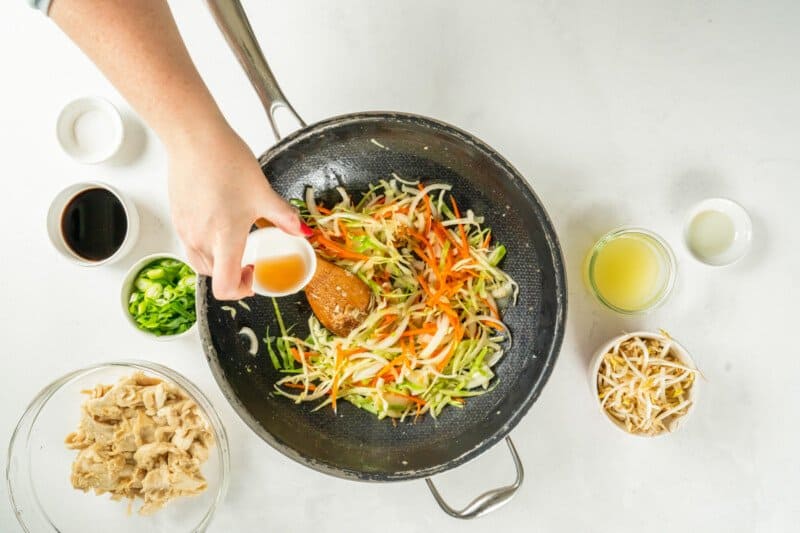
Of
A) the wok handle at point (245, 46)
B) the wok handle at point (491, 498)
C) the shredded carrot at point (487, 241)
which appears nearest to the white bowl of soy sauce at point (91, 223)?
the wok handle at point (245, 46)

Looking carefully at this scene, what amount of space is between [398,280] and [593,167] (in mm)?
630

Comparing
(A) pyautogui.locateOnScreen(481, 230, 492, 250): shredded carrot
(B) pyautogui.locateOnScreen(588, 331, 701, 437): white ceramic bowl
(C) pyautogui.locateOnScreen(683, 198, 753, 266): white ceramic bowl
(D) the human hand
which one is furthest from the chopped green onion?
(C) pyautogui.locateOnScreen(683, 198, 753, 266): white ceramic bowl

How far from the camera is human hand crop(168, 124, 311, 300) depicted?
101 centimetres

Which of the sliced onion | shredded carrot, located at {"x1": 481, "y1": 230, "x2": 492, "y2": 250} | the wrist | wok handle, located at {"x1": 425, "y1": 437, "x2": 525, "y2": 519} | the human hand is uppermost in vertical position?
the wrist

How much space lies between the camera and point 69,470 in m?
1.54

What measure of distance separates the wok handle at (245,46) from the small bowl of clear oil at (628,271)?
856 mm

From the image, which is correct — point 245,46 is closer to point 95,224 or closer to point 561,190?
point 95,224

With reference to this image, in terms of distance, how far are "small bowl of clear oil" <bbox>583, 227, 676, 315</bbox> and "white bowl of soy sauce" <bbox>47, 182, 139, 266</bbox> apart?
48.5 inches

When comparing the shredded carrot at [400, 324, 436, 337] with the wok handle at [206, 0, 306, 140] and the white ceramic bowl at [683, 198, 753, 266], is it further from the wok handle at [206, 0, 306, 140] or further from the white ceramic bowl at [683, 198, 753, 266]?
the white ceramic bowl at [683, 198, 753, 266]

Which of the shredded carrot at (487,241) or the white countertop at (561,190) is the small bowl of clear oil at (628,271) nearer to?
the white countertop at (561,190)

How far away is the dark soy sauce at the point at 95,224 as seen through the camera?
1574 mm

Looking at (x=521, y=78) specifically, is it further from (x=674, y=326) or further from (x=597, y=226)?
(x=674, y=326)

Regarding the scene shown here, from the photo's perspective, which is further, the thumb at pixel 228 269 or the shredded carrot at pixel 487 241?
the shredded carrot at pixel 487 241

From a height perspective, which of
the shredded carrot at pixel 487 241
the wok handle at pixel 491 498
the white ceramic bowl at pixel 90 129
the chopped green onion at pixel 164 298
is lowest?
the wok handle at pixel 491 498
